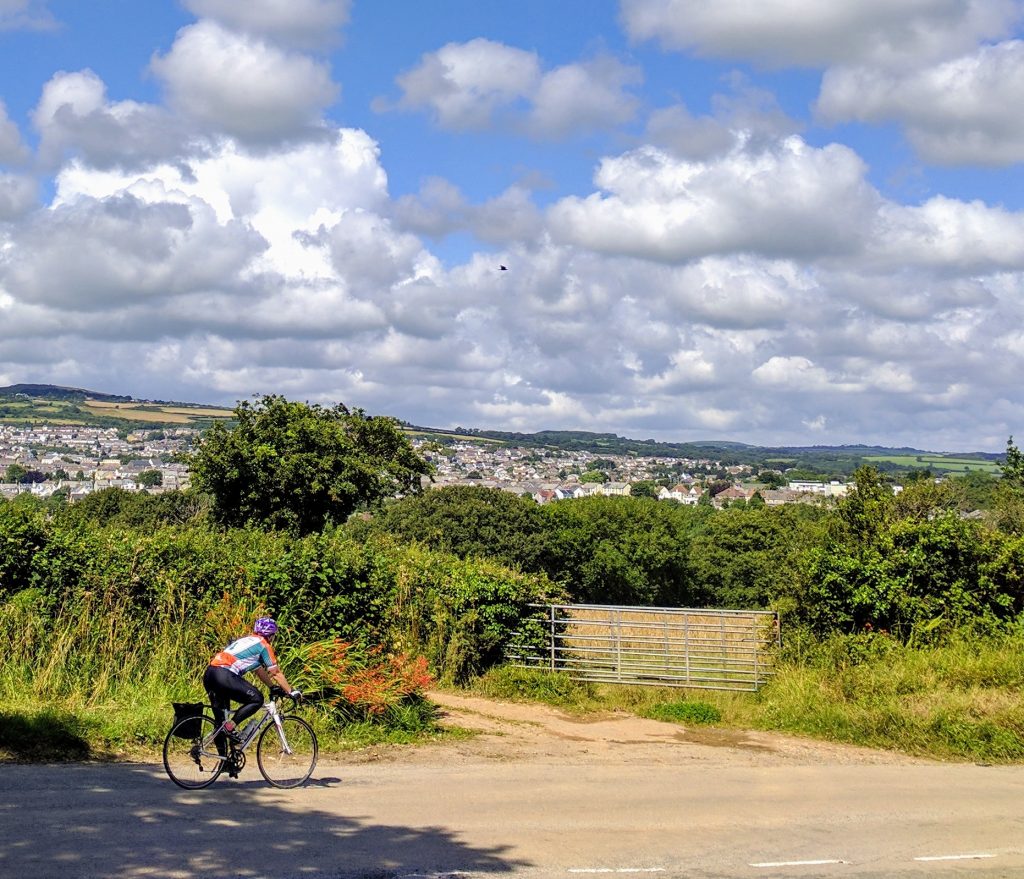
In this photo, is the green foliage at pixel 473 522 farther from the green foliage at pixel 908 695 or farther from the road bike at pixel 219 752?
the road bike at pixel 219 752

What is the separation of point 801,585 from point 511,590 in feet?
16.7

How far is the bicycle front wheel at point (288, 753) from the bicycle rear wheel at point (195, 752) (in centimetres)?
43

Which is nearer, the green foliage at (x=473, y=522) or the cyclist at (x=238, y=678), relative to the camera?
the cyclist at (x=238, y=678)

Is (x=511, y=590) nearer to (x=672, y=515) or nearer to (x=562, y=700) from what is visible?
(x=562, y=700)

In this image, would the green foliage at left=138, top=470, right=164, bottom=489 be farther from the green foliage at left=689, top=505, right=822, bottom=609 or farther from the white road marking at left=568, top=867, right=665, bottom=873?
the white road marking at left=568, top=867, right=665, bottom=873

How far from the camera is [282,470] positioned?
1542 inches

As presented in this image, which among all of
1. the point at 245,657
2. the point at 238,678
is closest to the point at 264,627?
the point at 245,657

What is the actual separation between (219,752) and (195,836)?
210 cm

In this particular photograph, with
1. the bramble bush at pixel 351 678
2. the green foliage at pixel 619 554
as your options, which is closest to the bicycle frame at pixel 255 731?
the bramble bush at pixel 351 678

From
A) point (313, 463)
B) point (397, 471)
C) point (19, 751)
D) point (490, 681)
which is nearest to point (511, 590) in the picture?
point (490, 681)

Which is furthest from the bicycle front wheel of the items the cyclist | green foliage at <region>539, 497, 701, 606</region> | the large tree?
green foliage at <region>539, 497, 701, 606</region>

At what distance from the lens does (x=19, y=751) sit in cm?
1057

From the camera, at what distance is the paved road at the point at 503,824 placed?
7.63m

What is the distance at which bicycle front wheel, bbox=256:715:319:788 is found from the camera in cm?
1023
